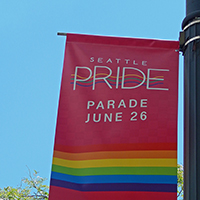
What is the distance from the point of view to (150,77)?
449 cm

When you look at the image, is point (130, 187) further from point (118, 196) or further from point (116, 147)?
point (116, 147)

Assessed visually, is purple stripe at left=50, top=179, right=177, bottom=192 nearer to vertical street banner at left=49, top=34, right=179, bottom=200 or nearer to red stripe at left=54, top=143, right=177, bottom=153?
vertical street banner at left=49, top=34, right=179, bottom=200

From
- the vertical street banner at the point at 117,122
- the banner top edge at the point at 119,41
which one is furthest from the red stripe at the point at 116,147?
the banner top edge at the point at 119,41

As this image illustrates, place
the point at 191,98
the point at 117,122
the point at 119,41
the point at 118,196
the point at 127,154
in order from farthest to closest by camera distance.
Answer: the point at 119,41 < the point at 117,122 < the point at 127,154 < the point at 118,196 < the point at 191,98

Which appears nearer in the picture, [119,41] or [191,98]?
[191,98]

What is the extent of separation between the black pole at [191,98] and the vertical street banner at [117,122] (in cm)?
38

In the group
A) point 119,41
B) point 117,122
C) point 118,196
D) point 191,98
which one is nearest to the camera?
point 191,98

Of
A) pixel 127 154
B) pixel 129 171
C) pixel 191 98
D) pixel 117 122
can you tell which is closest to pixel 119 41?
pixel 117 122

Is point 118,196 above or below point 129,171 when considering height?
below

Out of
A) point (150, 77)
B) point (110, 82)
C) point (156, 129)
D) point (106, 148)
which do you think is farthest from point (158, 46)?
point (106, 148)

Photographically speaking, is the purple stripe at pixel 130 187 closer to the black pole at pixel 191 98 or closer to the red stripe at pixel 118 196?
the red stripe at pixel 118 196

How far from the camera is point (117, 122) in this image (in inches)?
169

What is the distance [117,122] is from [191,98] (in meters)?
0.85

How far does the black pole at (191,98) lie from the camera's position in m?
3.56
